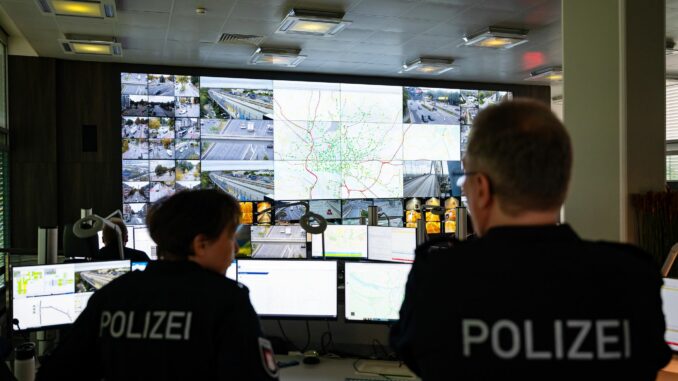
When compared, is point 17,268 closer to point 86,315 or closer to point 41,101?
point 86,315

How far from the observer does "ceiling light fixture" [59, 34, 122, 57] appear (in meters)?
5.82

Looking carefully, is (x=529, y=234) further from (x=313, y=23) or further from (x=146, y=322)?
(x=313, y=23)

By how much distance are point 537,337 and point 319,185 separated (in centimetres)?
723

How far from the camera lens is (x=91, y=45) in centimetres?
610

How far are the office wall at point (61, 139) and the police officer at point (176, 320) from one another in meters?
6.11

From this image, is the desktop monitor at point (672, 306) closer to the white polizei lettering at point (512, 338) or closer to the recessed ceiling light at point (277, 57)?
the white polizei lettering at point (512, 338)

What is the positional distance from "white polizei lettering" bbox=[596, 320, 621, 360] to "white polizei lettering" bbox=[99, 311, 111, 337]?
1050mm

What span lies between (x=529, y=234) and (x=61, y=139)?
7.16 m

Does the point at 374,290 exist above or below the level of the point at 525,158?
below

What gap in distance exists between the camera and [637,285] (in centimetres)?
98

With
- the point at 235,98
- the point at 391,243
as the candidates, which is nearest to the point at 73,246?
the point at 391,243

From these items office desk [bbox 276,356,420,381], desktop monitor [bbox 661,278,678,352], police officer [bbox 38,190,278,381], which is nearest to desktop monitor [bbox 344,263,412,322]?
office desk [bbox 276,356,420,381]

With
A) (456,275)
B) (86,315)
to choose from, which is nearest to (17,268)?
(86,315)

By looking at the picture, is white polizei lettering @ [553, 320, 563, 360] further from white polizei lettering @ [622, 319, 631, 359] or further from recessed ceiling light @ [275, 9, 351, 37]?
recessed ceiling light @ [275, 9, 351, 37]
